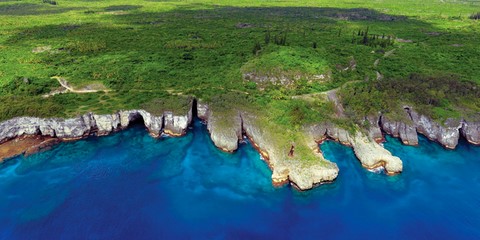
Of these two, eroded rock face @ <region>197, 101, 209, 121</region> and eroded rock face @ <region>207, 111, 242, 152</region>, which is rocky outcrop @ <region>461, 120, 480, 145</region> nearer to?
eroded rock face @ <region>207, 111, 242, 152</region>

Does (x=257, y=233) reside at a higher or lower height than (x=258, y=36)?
lower

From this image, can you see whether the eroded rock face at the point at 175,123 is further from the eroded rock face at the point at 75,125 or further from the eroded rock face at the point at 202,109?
the eroded rock face at the point at 202,109

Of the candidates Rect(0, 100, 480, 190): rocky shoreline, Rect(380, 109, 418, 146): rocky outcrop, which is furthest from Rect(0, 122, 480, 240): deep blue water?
Rect(380, 109, 418, 146): rocky outcrop

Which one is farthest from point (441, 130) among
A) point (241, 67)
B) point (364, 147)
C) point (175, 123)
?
point (175, 123)

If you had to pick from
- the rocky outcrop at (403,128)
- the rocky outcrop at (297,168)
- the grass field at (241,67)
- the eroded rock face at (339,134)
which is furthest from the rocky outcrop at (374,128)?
the rocky outcrop at (297,168)

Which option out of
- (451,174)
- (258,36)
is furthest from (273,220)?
(258,36)

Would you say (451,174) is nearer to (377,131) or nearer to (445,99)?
(377,131)
